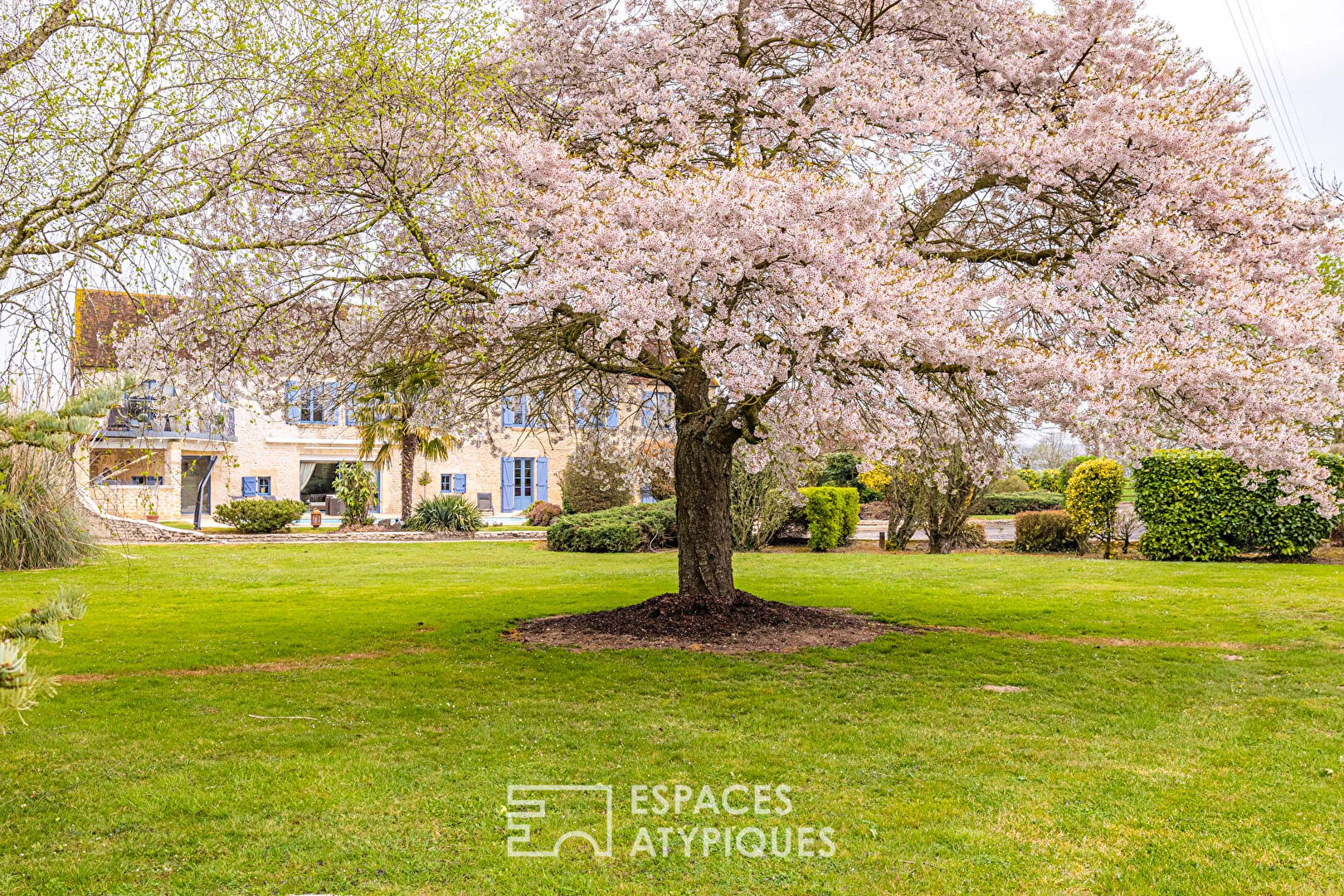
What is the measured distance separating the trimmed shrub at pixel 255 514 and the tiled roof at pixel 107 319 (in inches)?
680

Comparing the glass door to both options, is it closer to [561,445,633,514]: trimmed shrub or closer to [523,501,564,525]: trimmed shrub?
[523,501,564,525]: trimmed shrub

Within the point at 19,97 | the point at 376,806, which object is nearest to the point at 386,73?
the point at 19,97

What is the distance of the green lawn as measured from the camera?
410 centimetres

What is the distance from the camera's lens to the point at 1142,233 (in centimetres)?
694

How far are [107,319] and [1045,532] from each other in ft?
56.5

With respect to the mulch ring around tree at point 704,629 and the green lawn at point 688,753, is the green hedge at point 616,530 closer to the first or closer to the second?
the green lawn at point 688,753

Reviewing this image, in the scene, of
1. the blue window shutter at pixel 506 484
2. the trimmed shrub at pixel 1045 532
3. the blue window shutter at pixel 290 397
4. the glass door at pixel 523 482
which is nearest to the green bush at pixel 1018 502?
the trimmed shrub at pixel 1045 532

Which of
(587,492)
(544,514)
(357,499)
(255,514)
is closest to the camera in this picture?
(587,492)

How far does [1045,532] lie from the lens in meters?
19.5

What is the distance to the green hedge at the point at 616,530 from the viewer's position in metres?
20.6

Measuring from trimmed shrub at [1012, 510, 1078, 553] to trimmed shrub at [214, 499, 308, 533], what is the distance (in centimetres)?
1879

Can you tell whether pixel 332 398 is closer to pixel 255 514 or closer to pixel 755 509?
pixel 755 509

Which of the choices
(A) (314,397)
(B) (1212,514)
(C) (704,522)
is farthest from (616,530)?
(B) (1212,514)

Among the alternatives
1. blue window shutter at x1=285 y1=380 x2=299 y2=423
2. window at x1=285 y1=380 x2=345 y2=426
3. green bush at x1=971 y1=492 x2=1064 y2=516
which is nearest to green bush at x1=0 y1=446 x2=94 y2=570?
blue window shutter at x1=285 y1=380 x2=299 y2=423
